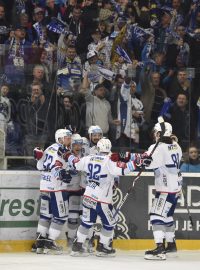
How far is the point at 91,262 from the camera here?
1036 centimetres

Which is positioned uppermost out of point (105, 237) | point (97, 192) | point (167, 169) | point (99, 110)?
point (99, 110)

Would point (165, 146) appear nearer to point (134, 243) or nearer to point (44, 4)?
point (134, 243)

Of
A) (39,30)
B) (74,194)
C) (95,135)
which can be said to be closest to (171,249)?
(74,194)

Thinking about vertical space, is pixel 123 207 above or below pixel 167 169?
below

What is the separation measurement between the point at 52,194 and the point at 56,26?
10.5ft

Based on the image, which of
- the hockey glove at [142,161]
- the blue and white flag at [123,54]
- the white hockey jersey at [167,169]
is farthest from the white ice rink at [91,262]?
the blue and white flag at [123,54]

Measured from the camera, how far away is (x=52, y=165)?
11.1m

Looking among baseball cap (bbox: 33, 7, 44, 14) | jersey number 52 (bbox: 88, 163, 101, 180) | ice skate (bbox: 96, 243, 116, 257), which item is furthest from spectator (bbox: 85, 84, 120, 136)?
baseball cap (bbox: 33, 7, 44, 14)

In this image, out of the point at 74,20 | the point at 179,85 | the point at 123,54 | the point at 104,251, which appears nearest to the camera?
the point at 104,251

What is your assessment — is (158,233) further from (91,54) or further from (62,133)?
(91,54)

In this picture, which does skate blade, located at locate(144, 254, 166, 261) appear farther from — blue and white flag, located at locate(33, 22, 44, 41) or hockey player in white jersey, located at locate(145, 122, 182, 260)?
blue and white flag, located at locate(33, 22, 44, 41)

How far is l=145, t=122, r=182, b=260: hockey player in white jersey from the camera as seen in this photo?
35.7ft

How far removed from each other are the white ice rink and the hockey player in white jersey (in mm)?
223

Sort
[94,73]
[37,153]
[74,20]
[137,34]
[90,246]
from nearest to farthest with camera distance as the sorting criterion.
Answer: [37,153] < [90,246] < [94,73] < [74,20] < [137,34]
